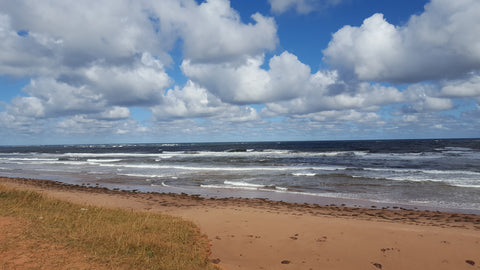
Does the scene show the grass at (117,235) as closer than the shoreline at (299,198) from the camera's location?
Yes

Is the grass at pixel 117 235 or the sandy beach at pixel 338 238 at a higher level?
the grass at pixel 117 235

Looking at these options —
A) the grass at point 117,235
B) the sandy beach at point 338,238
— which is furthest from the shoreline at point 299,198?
the grass at point 117,235

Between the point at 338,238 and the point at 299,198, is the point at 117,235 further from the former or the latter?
the point at 299,198

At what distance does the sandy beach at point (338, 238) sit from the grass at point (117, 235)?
714 millimetres

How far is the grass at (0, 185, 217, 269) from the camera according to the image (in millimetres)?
5427

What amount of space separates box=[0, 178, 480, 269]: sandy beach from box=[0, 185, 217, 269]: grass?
0.71 meters

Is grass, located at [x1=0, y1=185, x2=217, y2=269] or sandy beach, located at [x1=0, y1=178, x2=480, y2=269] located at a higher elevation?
grass, located at [x1=0, y1=185, x2=217, y2=269]

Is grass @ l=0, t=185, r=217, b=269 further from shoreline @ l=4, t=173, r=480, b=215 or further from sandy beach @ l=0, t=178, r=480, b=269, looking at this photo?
shoreline @ l=4, t=173, r=480, b=215

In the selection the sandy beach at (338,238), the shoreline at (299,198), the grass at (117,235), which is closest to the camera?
the grass at (117,235)

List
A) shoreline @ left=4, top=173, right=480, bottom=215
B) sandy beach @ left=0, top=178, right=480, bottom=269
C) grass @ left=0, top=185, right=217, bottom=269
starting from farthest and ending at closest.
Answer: shoreline @ left=4, top=173, right=480, bottom=215 → sandy beach @ left=0, top=178, right=480, bottom=269 → grass @ left=0, top=185, right=217, bottom=269

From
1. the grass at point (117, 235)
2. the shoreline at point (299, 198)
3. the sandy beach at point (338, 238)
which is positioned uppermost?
the grass at point (117, 235)

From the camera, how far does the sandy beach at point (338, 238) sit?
20.4ft

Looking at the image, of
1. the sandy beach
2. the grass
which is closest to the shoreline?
the sandy beach

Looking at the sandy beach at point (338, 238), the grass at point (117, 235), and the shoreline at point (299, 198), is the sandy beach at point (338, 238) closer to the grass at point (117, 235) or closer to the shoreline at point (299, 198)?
the grass at point (117, 235)
